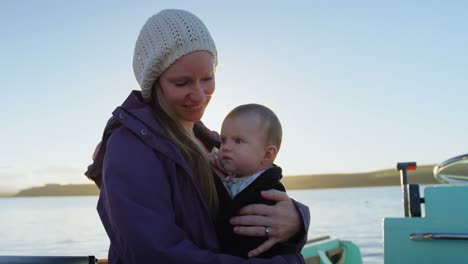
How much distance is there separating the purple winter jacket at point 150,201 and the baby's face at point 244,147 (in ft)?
0.70

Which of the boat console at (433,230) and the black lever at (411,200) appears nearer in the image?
the boat console at (433,230)

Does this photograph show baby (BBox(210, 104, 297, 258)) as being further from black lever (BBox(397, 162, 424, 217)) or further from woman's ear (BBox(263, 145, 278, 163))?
black lever (BBox(397, 162, 424, 217))

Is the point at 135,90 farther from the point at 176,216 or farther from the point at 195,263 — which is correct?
the point at 195,263

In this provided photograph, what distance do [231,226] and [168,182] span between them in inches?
8.6

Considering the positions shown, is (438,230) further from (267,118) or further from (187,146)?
(187,146)

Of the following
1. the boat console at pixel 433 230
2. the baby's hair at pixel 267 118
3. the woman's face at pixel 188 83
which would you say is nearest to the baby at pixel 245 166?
the baby's hair at pixel 267 118

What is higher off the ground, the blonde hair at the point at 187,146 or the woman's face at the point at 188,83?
the woman's face at the point at 188,83

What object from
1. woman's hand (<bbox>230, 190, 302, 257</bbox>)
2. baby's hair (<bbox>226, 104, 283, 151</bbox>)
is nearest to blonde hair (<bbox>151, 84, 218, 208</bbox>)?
woman's hand (<bbox>230, 190, 302, 257</bbox>)

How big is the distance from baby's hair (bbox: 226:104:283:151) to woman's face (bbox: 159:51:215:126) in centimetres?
17

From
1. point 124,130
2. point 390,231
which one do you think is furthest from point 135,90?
point 390,231

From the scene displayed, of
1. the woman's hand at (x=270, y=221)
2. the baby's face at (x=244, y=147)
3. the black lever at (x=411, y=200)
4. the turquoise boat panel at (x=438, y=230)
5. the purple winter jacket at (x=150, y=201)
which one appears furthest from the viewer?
the black lever at (x=411, y=200)

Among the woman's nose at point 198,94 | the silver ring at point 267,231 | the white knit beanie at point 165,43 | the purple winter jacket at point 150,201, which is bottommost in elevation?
the silver ring at point 267,231

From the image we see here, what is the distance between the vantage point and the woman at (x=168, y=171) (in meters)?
1.58

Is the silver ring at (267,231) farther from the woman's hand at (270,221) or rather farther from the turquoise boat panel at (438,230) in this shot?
the turquoise boat panel at (438,230)
